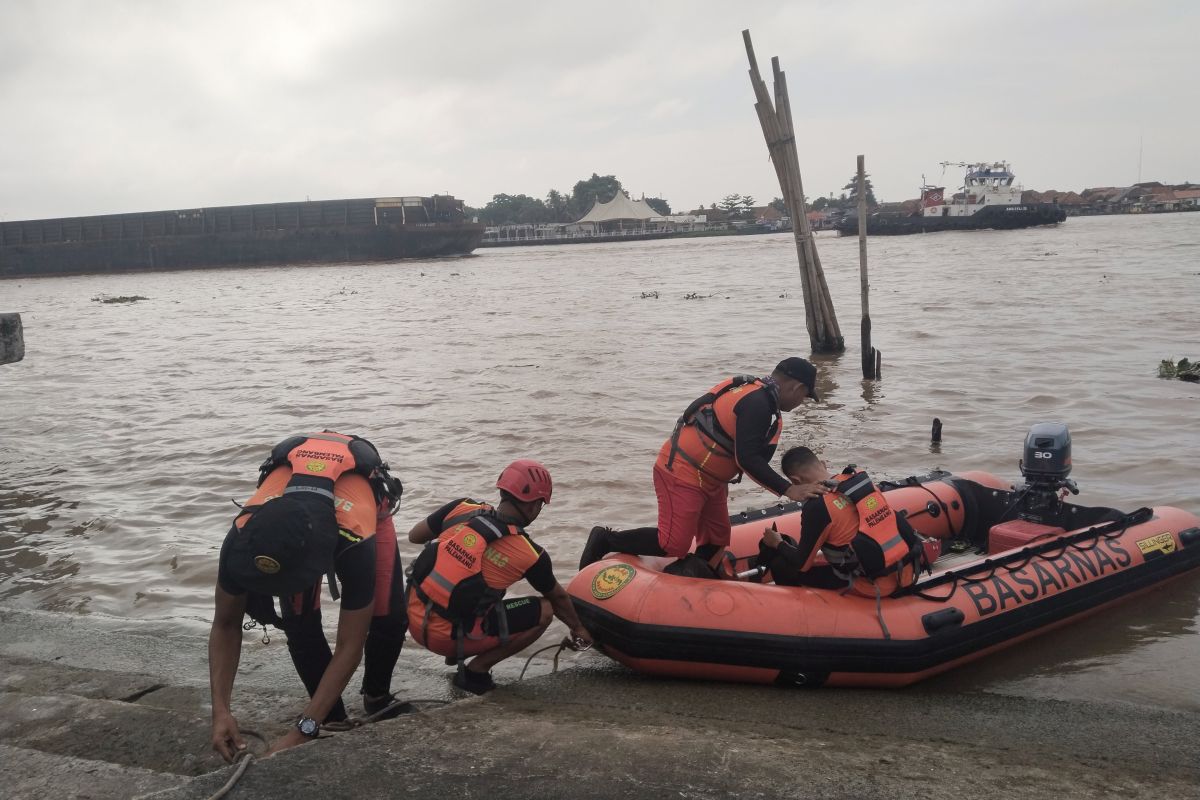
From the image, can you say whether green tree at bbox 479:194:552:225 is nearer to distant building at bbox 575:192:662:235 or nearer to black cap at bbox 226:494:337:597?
distant building at bbox 575:192:662:235

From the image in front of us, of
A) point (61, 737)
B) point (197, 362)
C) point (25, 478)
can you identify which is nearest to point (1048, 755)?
point (61, 737)

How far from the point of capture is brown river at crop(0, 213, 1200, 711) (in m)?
5.95

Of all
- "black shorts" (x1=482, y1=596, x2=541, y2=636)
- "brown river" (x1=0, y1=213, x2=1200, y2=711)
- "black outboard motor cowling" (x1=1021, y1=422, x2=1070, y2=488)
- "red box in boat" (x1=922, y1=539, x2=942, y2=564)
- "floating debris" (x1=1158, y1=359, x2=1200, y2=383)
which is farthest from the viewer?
"floating debris" (x1=1158, y1=359, x2=1200, y2=383)

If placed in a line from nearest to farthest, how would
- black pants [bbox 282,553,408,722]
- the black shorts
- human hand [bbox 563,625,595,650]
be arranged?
1. black pants [bbox 282,553,408,722]
2. the black shorts
3. human hand [bbox 563,625,595,650]

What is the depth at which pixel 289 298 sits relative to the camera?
3155cm

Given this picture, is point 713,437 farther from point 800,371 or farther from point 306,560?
point 306,560

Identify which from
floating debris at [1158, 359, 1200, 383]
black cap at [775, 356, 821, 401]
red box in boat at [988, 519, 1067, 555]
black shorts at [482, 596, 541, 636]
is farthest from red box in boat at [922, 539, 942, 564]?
floating debris at [1158, 359, 1200, 383]

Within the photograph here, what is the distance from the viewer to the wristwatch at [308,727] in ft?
9.98

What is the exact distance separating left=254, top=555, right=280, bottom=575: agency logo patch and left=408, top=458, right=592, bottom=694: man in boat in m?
1.13

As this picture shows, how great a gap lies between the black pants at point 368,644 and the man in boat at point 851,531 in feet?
6.04

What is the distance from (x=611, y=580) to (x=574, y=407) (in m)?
7.03

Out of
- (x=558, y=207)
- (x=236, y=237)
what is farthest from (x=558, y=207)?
(x=236, y=237)

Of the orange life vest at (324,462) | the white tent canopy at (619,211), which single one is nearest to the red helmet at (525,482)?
the orange life vest at (324,462)

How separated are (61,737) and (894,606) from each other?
349 cm
